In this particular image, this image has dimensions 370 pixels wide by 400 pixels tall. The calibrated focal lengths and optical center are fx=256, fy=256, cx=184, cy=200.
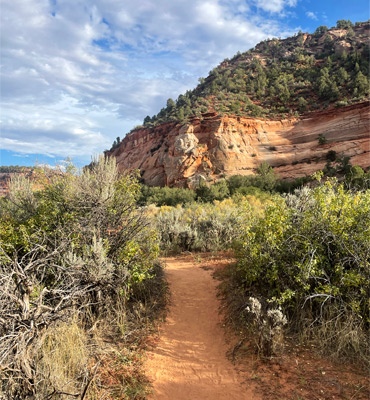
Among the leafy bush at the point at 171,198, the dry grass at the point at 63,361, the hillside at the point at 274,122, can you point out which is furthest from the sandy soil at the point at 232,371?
the hillside at the point at 274,122

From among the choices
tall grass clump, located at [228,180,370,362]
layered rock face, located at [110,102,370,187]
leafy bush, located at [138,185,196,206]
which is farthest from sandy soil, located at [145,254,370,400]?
layered rock face, located at [110,102,370,187]

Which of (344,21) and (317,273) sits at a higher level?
(344,21)

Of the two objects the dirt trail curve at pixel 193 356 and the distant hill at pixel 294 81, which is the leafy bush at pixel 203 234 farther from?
Answer: the distant hill at pixel 294 81

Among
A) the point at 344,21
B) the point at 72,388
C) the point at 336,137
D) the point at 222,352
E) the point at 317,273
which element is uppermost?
the point at 344,21

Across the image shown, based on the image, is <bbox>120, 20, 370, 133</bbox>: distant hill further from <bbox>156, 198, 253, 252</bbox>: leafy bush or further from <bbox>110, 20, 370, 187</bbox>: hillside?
<bbox>156, 198, 253, 252</bbox>: leafy bush

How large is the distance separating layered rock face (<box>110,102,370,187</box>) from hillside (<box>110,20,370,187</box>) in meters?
0.11

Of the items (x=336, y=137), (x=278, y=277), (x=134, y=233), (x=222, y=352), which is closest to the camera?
(x=222, y=352)

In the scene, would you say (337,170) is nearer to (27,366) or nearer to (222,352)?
(222,352)

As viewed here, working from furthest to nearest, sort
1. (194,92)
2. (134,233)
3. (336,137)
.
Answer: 1. (194,92)
2. (336,137)
3. (134,233)

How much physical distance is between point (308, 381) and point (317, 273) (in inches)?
63.6

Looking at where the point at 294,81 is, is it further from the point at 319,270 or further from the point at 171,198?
the point at 319,270

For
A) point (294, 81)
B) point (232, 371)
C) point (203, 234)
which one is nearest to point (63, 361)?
point (232, 371)

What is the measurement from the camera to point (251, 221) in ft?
19.5

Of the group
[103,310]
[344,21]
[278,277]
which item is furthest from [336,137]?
[344,21]
